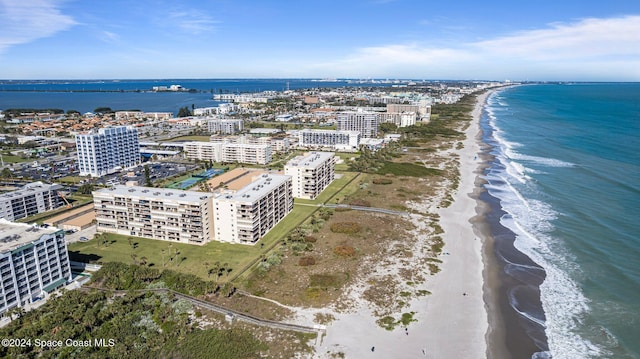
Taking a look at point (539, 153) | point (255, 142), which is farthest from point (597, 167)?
point (255, 142)

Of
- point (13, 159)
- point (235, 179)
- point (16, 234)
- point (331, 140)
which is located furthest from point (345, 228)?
point (13, 159)

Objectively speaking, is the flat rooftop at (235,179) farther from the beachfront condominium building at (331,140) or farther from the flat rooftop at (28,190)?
the beachfront condominium building at (331,140)

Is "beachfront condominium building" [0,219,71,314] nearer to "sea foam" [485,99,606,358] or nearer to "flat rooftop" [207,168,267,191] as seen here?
"flat rooftop" [207,168,267,191]

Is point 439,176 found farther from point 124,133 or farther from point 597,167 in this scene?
point 124,133

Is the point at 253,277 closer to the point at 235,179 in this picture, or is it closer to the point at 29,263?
the point at 29,263

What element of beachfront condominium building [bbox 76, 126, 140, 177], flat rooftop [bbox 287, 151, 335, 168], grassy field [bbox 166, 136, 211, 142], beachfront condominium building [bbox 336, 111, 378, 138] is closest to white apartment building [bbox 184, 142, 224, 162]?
beachfront condominium building [bbox 76, 126, 140, 177]
